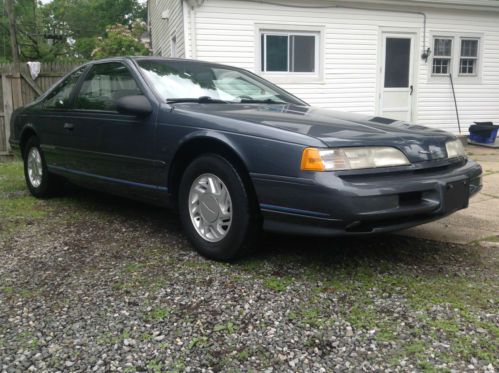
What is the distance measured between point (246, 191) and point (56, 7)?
1917 inches

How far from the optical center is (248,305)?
2.75 metres

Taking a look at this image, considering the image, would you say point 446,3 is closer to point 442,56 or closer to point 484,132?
point 442,56

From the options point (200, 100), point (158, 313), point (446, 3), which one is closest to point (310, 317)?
point (158, 313)

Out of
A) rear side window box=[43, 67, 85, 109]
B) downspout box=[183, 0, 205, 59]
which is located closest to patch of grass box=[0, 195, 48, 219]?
rear side window box=[43, 67, 85, 109]

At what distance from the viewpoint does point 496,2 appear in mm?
11531

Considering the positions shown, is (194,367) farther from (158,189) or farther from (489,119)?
(489,119)

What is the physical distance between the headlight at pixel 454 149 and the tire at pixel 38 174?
393 centimetres

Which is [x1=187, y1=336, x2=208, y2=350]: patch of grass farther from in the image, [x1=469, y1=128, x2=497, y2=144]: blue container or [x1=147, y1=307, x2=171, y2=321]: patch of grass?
[x1=469, y1=128, x2=497, y2=144]: blue container

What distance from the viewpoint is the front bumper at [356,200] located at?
2.77 meters

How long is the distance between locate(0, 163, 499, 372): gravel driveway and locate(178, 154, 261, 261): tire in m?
0.13

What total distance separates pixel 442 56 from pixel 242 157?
10.0 metres

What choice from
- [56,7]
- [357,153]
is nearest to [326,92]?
[357,153]

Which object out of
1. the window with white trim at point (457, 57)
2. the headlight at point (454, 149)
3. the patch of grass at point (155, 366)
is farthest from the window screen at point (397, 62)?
the patch of grass at point (155, 366)

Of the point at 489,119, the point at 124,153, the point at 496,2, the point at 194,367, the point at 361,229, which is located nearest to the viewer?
the point at 194,367
